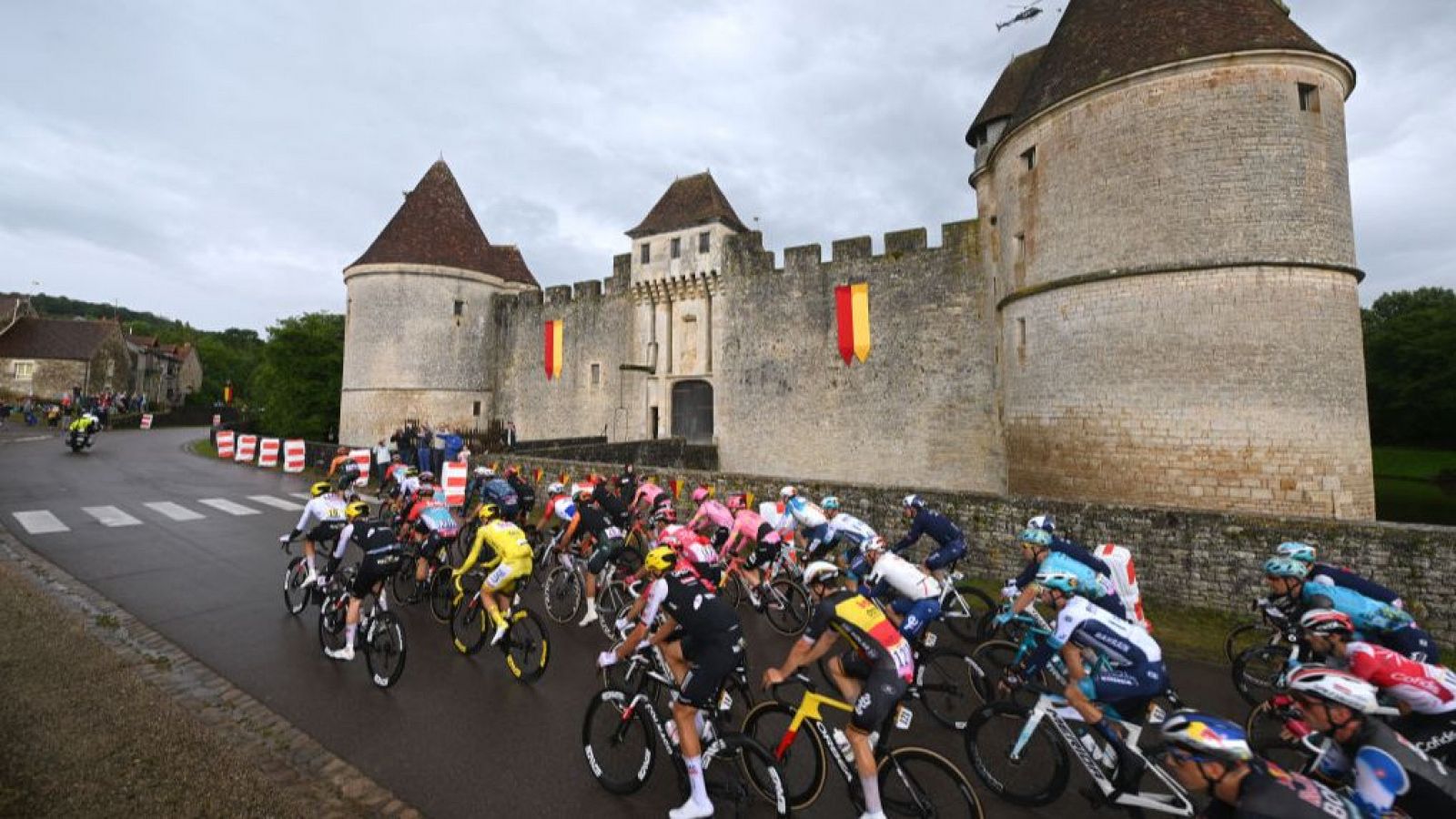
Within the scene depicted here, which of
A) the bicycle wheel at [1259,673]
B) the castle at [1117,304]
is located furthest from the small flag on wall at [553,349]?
the bicycle wheel at [1259,673]

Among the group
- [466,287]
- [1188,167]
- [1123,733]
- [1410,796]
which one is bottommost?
[1123,733]

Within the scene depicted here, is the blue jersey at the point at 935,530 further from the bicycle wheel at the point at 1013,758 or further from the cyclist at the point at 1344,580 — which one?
the cyclist at the point at 1344,580

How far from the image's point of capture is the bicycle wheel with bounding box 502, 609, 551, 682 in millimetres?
6309

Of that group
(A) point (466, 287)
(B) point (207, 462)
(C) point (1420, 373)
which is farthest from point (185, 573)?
(C) point (1420, 373)

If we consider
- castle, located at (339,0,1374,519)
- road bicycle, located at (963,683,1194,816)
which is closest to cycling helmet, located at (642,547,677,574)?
road bicycle, located at (963,683,1194,816)

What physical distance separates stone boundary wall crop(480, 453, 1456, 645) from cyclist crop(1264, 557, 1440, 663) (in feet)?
9.05

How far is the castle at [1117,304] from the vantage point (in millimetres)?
11367

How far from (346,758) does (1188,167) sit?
15.4 meters

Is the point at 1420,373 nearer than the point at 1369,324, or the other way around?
the point at 1420,373

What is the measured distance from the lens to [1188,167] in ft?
38.9

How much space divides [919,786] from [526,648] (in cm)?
401

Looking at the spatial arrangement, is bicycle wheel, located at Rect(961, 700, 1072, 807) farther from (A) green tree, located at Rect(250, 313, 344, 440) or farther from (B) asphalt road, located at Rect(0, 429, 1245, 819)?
(A) green tree, located at Rect(250, 313, 344, 440)

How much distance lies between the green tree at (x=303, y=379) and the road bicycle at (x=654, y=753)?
32135 millimetres

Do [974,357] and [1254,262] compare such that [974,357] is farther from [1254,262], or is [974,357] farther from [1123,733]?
[1123,733]
